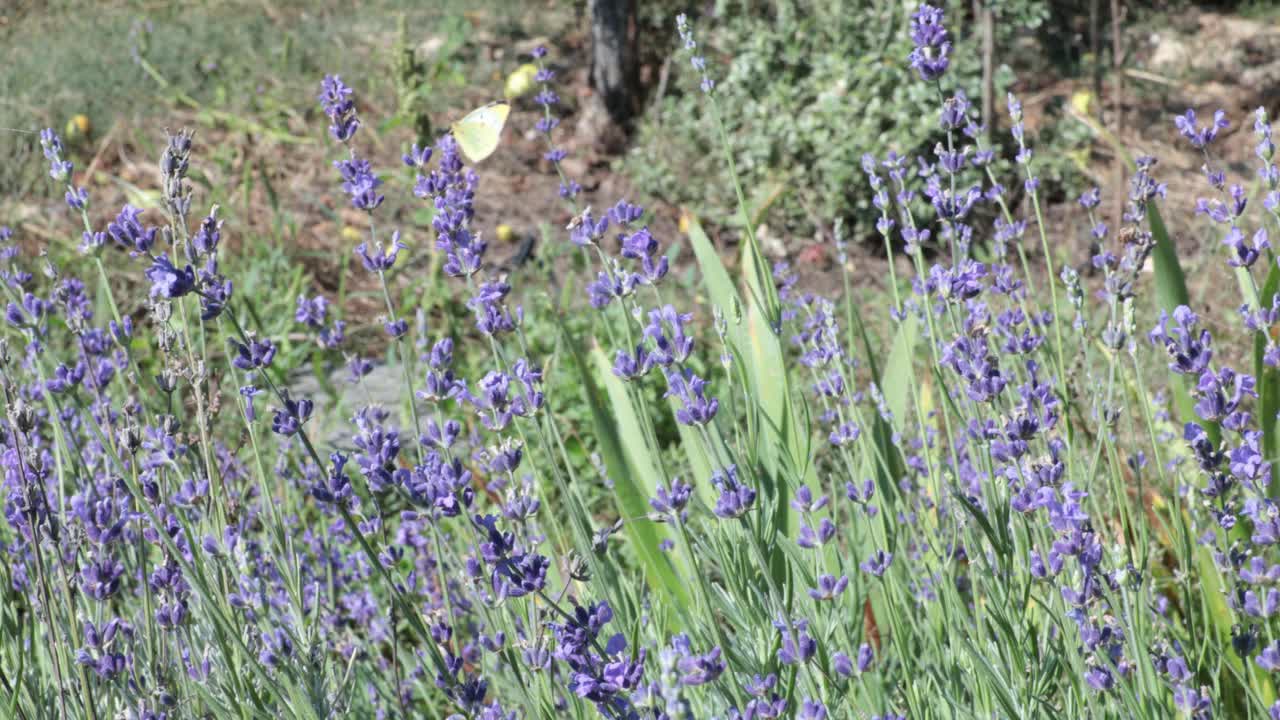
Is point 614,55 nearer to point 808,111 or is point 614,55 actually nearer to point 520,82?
point 520,82

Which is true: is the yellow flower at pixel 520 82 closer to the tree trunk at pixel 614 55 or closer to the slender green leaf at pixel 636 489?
the tree trunk at pixel 614 55

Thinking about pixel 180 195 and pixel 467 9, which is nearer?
pixel 180 195

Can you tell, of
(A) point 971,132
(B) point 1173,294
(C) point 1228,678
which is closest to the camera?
(A) point 971,132

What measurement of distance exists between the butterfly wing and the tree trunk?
3.75 metres

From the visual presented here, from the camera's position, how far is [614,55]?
20.2 feet

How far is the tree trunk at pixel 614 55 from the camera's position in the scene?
6.12 metres

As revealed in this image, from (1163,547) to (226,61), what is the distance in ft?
19.4

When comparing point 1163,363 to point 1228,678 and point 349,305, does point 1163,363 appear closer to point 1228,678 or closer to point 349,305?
point 1228,678

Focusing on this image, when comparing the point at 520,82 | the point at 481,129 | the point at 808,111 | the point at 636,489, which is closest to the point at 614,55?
the point at 520,82

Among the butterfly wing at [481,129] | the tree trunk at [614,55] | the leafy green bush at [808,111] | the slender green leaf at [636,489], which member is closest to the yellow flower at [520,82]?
the tree trunk at [614,55]

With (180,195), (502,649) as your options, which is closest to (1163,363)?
(502,649)

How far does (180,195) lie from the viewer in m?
1.50

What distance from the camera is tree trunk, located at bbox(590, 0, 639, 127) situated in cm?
612

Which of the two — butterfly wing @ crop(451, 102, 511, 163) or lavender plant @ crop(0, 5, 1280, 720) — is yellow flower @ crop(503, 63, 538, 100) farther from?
lavender plant @ crop(0, 5, 1280, 720)
